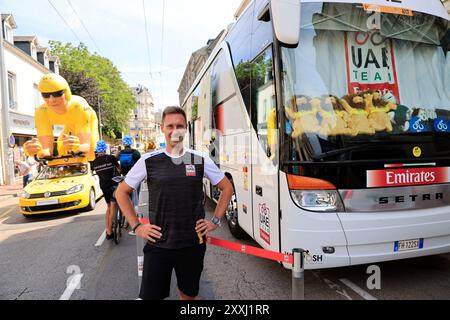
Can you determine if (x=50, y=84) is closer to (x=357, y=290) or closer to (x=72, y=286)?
(x=72, y=286)

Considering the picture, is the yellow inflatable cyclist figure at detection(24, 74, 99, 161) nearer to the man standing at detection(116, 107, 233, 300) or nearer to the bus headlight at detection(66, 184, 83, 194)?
the bus headlight at detection(66, 184, 83, 194)

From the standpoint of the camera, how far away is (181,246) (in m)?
2.25

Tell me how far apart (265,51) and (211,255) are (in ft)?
10.1

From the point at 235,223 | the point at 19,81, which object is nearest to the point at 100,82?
the point at 19,81

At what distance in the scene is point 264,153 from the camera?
3.57 metres

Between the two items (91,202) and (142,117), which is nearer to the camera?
(91,202)

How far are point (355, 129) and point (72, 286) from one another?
3.79 m

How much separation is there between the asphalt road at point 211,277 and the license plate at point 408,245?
21.3 inches

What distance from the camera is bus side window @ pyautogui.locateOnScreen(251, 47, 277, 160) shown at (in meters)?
3.31

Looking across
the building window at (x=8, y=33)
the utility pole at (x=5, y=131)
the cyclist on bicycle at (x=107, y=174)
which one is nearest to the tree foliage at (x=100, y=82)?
the building window at (x=8, y=33)

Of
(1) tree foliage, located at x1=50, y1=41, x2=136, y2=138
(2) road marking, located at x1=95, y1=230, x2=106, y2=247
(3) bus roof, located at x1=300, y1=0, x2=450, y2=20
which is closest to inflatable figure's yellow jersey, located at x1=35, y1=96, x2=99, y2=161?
(2) road marking, located at x1=95, y1=230, x2=106, y2=247

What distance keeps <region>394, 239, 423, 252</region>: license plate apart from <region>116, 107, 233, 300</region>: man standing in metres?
2.07
